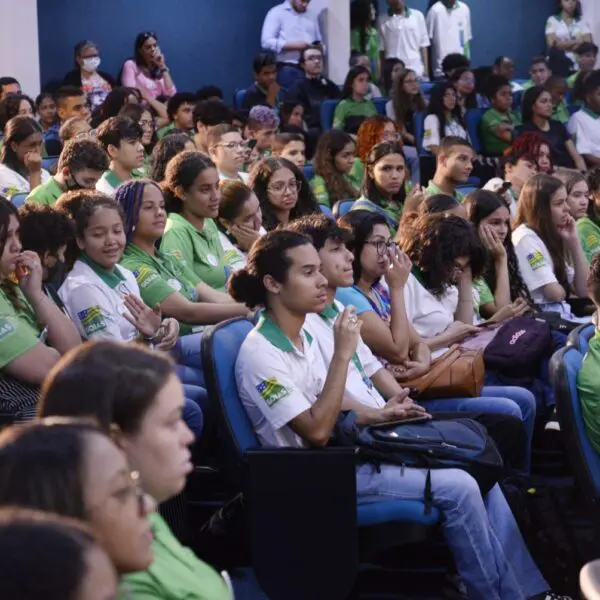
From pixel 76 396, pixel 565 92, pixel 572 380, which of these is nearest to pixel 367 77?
pixel 565 92

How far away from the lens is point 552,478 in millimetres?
4484

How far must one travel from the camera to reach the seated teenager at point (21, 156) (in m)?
5.75

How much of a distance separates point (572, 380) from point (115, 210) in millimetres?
1505

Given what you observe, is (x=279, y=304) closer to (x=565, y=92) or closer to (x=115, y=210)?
(x=115, y=210)

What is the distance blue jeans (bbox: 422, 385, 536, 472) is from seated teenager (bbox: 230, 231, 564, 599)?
1.87 ft

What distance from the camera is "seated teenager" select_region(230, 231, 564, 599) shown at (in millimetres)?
3146

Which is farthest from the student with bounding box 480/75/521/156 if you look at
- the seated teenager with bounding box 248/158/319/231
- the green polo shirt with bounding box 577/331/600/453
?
the green polo shirt with bounding box 577/331/600/453

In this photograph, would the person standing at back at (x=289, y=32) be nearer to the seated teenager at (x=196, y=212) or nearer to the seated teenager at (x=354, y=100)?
the seated teenager at (x=354, y=100)

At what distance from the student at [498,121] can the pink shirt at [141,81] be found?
2.51 meters

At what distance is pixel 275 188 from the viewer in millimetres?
5359

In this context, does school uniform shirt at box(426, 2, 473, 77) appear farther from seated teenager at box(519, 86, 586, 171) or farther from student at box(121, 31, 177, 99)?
student at box(121, 31, 177, 99)

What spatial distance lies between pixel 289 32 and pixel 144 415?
8.74 m

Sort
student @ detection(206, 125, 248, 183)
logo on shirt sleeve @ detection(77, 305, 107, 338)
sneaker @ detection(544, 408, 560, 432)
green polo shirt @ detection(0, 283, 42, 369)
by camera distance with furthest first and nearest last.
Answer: student @ detection(206, 125, 248, 183) < sneaker @ detection(544, 408, 560, 432) < logo on shirt sleeve @ detection(77, 305, 107, 338) < green polo shirt @ detection(0, 283, 42, 369)

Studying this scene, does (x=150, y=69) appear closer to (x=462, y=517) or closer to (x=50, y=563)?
(x=462, y=517)
